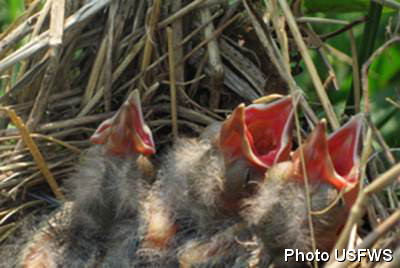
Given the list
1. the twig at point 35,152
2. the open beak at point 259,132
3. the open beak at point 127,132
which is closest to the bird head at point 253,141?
the open beak at point 259,132

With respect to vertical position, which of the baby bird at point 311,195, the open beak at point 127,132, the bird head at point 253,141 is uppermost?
the open beak at point 127,132

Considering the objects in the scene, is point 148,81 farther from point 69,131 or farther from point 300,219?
point 300,219

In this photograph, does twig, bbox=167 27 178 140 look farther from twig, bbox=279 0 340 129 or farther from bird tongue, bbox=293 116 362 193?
bird tongue, bbox=293 116 362 193

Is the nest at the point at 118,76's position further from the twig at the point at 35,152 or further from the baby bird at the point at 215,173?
the baby bird at the point at 215,173

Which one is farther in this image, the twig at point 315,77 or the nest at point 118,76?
the nest at point 118,76

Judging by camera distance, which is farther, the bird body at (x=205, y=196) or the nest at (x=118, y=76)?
the nest at (x=118, y=76)

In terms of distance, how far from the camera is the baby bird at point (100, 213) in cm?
141

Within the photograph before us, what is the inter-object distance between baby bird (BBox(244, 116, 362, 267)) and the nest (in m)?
0.29

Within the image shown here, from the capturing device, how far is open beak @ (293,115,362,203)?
1.19 meters

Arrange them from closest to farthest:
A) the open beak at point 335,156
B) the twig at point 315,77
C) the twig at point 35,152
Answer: the open beak at point 335,156 < the twig at point 315,77 < the twig at point 35,152

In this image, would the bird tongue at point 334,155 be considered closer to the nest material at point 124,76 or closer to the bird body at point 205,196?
the bird body at point 205,196

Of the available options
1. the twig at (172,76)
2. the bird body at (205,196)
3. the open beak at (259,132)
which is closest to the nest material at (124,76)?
the twig at (172,76)

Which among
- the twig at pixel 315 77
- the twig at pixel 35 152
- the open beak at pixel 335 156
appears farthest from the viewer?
the twig at pixel 35 152

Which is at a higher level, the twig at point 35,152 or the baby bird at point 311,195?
the twig at point 35,152
